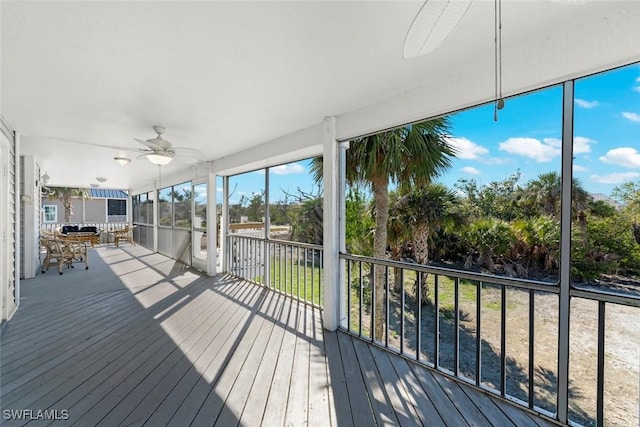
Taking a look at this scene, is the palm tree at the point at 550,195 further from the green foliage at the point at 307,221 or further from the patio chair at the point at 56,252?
the patio chair at the point at 56,252

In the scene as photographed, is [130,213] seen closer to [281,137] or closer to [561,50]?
[281,137]

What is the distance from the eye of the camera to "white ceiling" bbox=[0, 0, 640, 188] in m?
1.42

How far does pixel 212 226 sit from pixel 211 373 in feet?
12.0

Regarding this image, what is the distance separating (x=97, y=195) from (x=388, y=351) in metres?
16.4

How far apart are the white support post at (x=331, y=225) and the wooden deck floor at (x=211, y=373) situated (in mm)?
249

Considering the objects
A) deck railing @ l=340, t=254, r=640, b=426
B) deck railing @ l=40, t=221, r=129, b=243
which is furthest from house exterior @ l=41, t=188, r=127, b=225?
deck railing @ l=340, t=254, r=640, b=426

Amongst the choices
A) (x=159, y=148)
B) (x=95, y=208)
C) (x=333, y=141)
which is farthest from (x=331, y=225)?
(x=95, y=208)

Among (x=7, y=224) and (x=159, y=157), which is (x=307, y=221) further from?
(x=7, y=224)

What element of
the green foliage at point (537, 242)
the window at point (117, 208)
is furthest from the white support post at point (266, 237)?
the window at point (117, 208)

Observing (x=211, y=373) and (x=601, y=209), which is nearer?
(x=601, y=209)

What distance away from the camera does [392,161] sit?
9.93ft

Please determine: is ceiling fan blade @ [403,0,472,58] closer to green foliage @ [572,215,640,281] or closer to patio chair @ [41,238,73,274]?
green foliage @ [572,215,640,281]

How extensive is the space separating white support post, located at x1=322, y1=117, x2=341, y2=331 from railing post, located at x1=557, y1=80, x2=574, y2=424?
183 cm

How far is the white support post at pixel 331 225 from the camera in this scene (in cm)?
293
